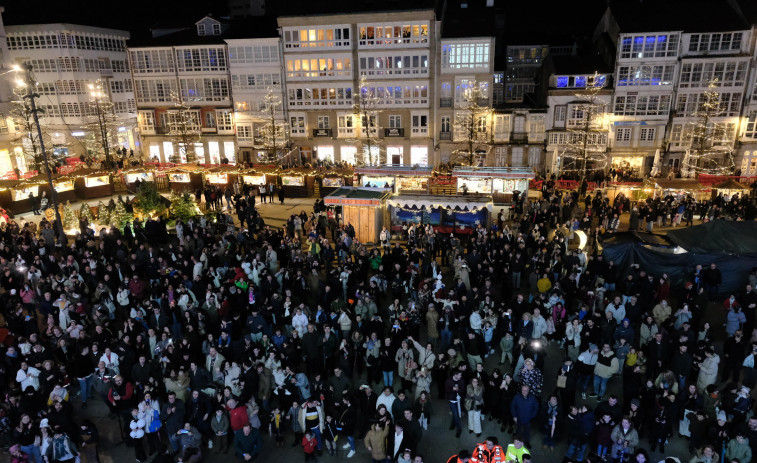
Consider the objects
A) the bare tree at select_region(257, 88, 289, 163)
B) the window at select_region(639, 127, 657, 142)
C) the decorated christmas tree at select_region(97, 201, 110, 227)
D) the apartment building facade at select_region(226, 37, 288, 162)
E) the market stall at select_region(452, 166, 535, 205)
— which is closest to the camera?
the decorated christmas tree at select_region(97, 201, 110, 227)

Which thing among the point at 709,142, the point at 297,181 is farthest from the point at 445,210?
the point at 709,142

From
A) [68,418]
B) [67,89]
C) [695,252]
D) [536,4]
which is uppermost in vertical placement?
[536,4]

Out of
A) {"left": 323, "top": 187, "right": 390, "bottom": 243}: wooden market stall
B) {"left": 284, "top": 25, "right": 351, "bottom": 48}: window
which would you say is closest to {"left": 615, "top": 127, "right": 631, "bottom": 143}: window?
{"left": 284, "top": 25, "right": 351, "bottom": 48}: window

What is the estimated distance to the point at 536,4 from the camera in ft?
193

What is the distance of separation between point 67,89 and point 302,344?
43.1 metres

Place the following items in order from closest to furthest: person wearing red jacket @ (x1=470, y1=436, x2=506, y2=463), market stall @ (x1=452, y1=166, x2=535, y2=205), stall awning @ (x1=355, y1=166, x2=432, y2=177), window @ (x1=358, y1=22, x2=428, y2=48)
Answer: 1. person wearing red jacket @ (x1=470, y1=436, x2=506, y2=463)
2. market stall @ (x1=452, y1=166, x2=535, y2=205)
3. stall awning @ (x1=355, y1=166, x2=432, y2=177)
4. window @ (x1=358, y1=22, x2=428, y2=48)

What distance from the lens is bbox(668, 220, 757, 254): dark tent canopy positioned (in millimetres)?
16297

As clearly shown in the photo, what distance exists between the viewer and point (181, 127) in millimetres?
44750

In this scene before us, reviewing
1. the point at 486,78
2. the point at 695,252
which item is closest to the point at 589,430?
the point at 695,252

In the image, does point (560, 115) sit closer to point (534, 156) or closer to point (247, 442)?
point (534, 156)

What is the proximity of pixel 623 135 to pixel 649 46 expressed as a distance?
634 cm

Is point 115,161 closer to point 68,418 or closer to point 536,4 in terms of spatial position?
point 68,418

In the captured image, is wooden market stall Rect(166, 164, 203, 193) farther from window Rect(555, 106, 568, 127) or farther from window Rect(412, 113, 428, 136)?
window Rect(555, 106, 568, 127)

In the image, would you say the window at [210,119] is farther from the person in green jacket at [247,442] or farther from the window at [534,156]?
the person in green jacket at [247,442]
